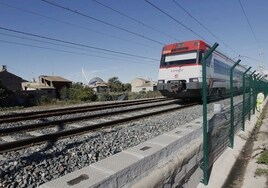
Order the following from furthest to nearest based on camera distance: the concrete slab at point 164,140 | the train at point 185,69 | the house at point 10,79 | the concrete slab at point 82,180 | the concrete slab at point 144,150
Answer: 1. the house at point 10,79
2. the train at point 185,69
3. the concrete slab at point 164,140
4. the concrete slab at point 144,150
5. the concrete slab at point 82,180

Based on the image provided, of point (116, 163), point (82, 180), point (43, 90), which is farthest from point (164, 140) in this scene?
point (43, 90)

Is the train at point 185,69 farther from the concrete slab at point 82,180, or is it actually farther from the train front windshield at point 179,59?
the concrete slab at point 82,180

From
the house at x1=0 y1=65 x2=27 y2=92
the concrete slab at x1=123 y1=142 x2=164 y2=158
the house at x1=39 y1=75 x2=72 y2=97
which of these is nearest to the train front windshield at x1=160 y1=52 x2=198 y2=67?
the concrete slab at x1=123 y1=142 x2=164 y2=158

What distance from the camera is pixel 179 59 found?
15758 millimetres

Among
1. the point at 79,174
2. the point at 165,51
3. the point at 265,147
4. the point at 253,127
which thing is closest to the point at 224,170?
the point at 265,147

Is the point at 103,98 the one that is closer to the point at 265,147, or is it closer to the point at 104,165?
the point at 265,147

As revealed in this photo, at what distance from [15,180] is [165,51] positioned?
A: 1420 cm

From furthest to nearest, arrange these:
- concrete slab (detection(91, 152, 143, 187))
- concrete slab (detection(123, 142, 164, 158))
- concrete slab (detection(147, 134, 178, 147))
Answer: concrete slab (detection(147, 134, 178, 147)) < concrete slab (detection(123, 142, 164, 158)) < concrete slab (detection(91, 152, 143, 187))

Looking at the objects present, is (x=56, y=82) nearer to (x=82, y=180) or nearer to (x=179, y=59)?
(x=179, y=59)

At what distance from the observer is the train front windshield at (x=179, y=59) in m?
15.0

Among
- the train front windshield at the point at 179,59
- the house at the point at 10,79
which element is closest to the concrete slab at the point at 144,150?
the train front windshield at the point at 179,59

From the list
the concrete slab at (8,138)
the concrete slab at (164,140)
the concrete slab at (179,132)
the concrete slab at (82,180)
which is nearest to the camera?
the concrete slab at (82,180)

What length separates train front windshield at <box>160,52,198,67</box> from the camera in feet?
49.3

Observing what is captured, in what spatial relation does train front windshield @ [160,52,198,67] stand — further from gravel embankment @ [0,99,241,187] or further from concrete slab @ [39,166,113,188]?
concrete slab @ [39,166,113,188]
